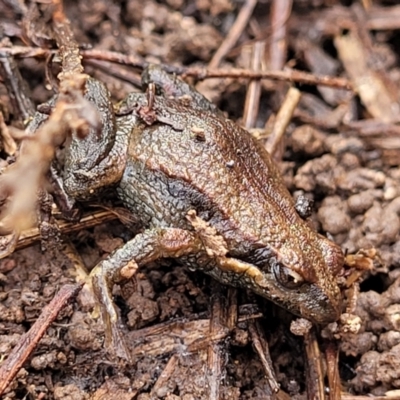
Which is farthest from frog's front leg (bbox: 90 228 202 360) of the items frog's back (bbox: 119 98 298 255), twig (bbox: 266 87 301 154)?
twig (bbox: 266 87 301 154)

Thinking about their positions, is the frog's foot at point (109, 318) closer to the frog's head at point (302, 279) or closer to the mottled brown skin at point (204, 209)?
the mottled brown skin at point (204, 209)

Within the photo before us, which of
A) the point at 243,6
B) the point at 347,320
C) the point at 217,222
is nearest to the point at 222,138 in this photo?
the point at 217,222

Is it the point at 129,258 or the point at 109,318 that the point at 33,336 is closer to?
the point at 109,318

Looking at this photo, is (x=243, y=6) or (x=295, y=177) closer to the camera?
(x=295, y=177)

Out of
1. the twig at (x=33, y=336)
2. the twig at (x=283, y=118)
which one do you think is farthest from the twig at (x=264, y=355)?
the twig at (x=283, y=118)

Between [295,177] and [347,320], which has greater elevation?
[295,177]

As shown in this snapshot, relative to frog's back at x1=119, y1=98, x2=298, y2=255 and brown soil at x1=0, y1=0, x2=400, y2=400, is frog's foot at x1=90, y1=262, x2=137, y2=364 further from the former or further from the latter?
frog's back at x1=119, y1=98, x2=298, y2=255

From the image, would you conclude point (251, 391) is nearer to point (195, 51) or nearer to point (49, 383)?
point (49, 383)
